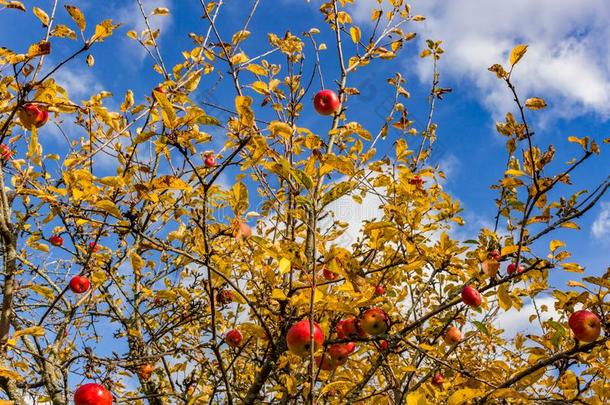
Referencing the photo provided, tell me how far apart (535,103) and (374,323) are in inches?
53.9

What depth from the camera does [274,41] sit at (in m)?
4.20

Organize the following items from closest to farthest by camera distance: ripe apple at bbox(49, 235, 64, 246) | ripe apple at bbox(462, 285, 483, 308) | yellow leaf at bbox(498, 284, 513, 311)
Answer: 1. yellow leaf at bbox(498, 284, 513, 311)
2. ripe apple at bbox(462, 285, 483, 308)
3. ripe apple at bbox(49, 235, 64, 246)

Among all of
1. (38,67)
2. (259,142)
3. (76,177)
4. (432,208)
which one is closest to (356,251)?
(432,208)

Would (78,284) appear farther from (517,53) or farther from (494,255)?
(517,53)

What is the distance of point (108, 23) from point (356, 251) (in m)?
2.25

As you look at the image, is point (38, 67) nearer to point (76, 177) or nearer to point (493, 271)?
point (76, 177)

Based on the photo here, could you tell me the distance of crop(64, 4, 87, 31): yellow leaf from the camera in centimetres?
225

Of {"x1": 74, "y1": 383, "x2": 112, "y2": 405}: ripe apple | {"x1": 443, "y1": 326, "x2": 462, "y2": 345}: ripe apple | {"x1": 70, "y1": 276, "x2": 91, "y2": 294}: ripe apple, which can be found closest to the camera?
{"x1": 74, "y1": 383, "x2": 112, "y2": 405}: ripe apple

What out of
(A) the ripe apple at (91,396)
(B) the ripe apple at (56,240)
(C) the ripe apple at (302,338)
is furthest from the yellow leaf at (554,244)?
(B) the ripe apple at (56,240)

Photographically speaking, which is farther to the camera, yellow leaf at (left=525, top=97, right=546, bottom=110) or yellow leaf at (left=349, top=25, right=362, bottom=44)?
yellow leaf at (left=349, top=25, right=362, bottom=44)

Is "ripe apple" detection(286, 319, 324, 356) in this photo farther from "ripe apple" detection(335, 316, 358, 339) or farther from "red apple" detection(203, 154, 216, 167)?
"red apple" detection(203, 154, 216, 167)

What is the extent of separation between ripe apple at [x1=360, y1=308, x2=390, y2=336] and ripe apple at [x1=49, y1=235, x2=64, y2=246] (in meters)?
3.44

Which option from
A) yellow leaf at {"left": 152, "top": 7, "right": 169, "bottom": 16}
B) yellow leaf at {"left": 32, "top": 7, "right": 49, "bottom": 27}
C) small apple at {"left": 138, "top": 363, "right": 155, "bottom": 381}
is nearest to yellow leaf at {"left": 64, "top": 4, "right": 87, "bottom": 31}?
yellow leaf at {"left": 32, "top": 7, "right": 49, "bottom": 27}

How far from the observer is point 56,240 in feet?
14.8
